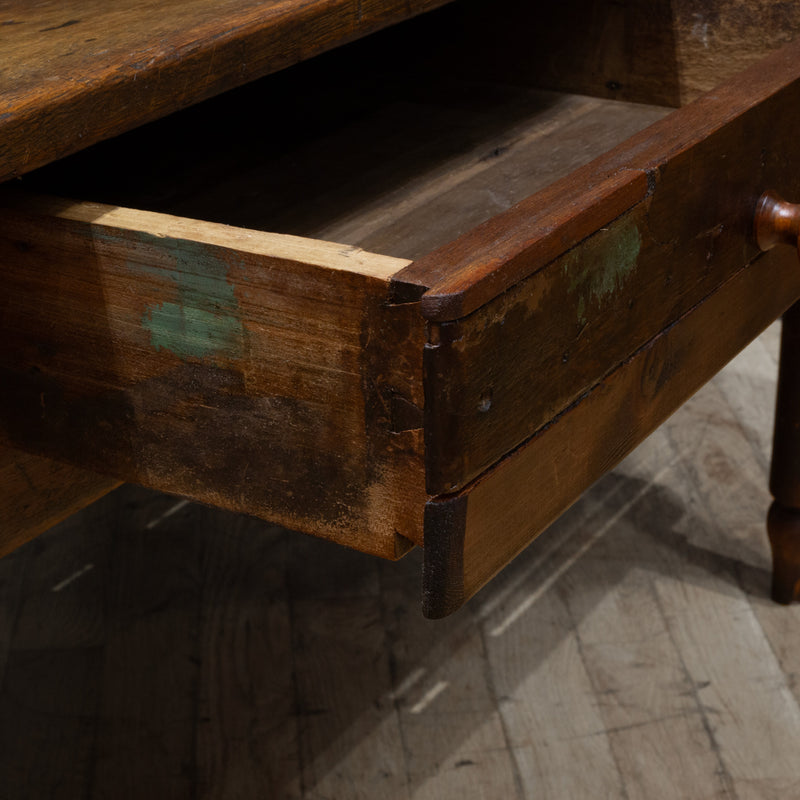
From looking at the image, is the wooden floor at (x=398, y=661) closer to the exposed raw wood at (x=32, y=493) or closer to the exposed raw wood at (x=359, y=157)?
the exposed raw wood at (x=32, y=493)

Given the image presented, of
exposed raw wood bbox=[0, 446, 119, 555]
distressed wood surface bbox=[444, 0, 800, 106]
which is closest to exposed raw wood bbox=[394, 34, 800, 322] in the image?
distressed wood surface bbox=[444, 0, 800, 106]

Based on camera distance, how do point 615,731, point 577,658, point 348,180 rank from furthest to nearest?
point 577,658, point 615,731, point 348,180

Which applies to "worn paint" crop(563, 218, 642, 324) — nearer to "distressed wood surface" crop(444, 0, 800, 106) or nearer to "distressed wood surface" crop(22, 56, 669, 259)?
"distressed wood surface" crop(22, 56, 669, 259)

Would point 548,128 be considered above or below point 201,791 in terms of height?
above

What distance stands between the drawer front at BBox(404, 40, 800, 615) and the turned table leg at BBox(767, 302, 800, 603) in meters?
0.39

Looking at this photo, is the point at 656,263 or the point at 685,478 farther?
the point at 685,478

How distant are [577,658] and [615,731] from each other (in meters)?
0.12

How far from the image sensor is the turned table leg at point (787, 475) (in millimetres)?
1270

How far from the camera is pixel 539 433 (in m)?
0.68

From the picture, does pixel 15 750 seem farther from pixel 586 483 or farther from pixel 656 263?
pixel 656 263

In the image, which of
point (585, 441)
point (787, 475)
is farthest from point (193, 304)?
point (787, 475)

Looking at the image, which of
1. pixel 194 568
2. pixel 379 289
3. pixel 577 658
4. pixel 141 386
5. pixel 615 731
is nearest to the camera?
pixel 379 289

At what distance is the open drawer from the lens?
1.98ft

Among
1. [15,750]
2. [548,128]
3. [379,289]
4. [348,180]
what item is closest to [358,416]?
[379,289]
